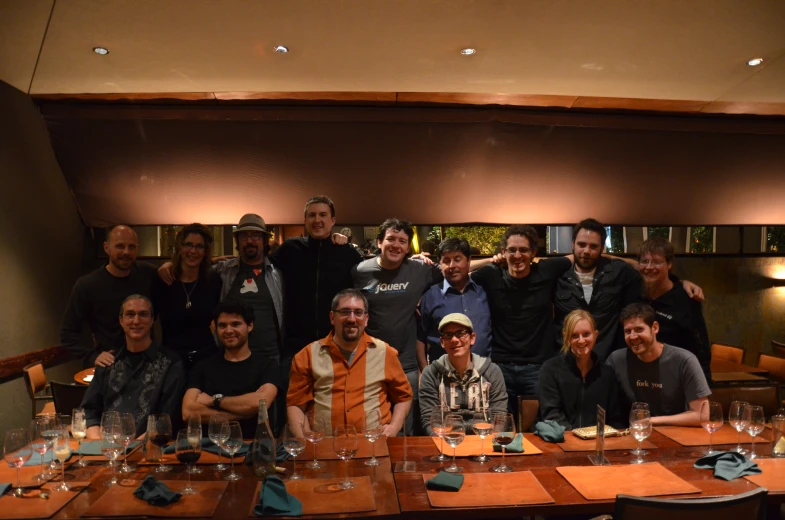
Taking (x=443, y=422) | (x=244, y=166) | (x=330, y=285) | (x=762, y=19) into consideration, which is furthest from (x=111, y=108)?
(x=762, y=19)

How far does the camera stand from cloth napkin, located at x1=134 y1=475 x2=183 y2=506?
1.86 meters

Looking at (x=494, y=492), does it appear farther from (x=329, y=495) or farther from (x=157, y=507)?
(x=157, y=507)

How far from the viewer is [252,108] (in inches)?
177

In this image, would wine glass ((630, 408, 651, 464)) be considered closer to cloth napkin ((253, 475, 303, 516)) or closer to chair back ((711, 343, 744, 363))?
cloth napkin ((253, 475, 303, 516))

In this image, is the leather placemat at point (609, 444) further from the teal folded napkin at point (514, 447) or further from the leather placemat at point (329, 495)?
the leather placemat at point (329, 495)

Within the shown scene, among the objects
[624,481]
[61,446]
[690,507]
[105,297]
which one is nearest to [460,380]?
[624,481]

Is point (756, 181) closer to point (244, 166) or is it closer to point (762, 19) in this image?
point (762, 19)

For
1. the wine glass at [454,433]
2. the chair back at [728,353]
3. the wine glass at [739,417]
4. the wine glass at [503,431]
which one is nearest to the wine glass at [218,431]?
the wine glass at [454,433]

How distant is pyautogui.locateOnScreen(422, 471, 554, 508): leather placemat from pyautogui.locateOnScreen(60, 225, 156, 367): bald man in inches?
95.2

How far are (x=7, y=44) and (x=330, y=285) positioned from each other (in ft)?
7.81

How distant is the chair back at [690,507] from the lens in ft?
5.39

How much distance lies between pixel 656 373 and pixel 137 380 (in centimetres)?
268

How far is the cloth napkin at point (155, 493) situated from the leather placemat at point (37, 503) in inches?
8.9

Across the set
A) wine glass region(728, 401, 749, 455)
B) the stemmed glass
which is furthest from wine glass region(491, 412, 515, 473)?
the stemmed glass
